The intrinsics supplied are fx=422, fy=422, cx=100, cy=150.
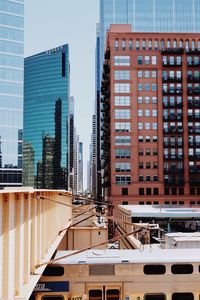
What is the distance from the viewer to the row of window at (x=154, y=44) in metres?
97.1

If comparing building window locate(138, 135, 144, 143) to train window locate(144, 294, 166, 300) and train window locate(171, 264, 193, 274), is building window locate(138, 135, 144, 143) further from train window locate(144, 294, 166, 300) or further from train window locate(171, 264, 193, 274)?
train window locate(144, 294, 166, 300)

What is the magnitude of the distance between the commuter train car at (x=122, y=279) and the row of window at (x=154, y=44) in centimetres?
8703

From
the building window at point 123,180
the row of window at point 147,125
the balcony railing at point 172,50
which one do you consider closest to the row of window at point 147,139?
the row of window at point 147,125

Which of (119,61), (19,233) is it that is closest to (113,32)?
(119,61)

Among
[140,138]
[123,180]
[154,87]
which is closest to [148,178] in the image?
[123,180]

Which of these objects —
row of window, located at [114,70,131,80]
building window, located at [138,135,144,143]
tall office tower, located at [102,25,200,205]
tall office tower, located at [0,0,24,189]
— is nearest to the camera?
tall office tower, located at [102,25,200,205]

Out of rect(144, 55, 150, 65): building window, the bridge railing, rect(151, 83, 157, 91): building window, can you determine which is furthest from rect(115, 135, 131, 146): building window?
the bridge railing

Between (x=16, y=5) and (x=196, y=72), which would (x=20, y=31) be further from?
(x=196, y=72)

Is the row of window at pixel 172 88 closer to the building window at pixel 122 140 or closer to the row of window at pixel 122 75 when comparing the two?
the row of window at pixel 122 75

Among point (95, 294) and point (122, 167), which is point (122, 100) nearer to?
point (122, 167)

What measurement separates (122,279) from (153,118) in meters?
85.6

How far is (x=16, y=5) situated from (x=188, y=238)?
130 meters

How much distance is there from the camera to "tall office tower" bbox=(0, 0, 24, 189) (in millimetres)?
126188

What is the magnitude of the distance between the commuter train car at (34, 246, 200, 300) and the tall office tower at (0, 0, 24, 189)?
114996 millimetres
